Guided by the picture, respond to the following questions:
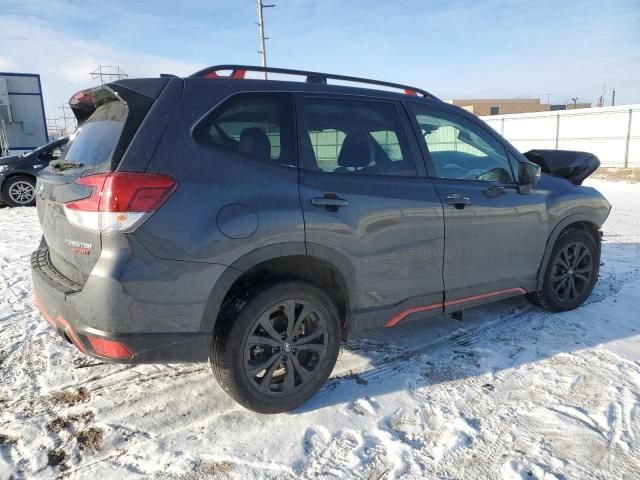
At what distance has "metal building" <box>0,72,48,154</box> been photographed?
21953 millimetres

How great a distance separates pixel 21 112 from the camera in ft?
74.6

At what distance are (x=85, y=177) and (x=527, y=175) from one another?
3145mm

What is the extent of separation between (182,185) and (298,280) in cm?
85

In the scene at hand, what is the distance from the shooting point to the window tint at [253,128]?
2.61 m

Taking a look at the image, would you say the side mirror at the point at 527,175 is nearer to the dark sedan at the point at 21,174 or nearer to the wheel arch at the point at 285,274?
the wheel arch at the point at 285,274

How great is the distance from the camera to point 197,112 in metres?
2.57

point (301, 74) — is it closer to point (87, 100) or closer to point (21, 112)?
point (87, 100)

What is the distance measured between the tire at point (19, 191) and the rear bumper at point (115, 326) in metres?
9.83

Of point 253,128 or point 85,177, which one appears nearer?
point 85,177

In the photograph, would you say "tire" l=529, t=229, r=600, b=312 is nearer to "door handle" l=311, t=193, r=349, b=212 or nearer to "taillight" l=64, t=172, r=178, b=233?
"door handle" l=311, t=193, r=349, b=212

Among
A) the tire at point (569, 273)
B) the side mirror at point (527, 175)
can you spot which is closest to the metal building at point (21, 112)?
the side mirror at point (527, 175)

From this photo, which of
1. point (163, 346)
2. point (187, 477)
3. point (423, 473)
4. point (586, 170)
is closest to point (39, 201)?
point (163, 346)

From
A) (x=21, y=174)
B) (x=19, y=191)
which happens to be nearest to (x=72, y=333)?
(x=21, y=174)

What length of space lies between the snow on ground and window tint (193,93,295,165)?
59.5 inches
